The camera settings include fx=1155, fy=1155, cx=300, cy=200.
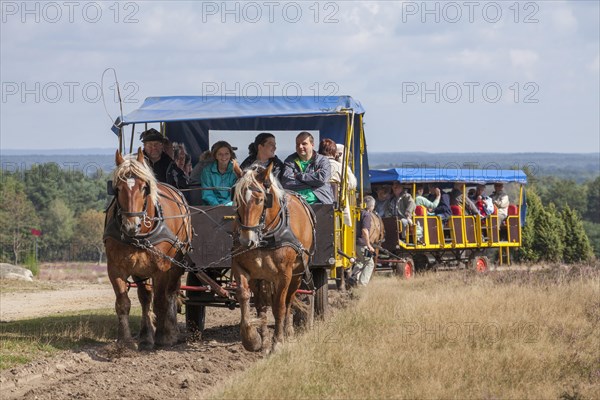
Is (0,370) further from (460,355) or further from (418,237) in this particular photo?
(418,237)

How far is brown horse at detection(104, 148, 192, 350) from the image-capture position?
10969mm

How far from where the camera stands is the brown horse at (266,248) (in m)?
10.8

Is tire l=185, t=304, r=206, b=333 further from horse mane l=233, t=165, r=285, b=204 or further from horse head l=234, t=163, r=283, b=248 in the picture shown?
horse mane l=233, t=165, r=285, b=204

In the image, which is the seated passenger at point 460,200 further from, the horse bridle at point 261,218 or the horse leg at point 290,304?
the horse bridle at point 261,218

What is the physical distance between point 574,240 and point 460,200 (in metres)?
14.7

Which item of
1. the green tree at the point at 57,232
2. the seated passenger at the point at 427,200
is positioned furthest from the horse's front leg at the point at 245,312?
the green tree at the point at 57,232

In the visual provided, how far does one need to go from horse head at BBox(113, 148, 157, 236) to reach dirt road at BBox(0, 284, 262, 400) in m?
1.28

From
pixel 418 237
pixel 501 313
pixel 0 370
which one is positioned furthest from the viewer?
pixel 418 237

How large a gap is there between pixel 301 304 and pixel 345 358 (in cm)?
220

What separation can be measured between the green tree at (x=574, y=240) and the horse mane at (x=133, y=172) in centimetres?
2810

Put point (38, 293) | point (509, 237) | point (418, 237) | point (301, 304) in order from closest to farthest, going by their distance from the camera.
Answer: point (301, 304) < point (38, 293) < point (418, 237) < point (509, 237)

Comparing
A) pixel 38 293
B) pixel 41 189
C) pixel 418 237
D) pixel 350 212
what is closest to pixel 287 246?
pixel 350 212

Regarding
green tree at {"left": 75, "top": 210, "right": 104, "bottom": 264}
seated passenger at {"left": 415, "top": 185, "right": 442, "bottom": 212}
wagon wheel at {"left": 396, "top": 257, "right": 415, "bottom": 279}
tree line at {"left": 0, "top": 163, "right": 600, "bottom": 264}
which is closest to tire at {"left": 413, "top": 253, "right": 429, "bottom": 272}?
seated passenger at {"left": 415, "top": 185, "right": 442, "bottom": 212}

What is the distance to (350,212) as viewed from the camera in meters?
13.7
